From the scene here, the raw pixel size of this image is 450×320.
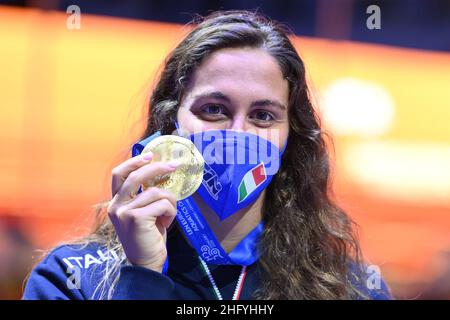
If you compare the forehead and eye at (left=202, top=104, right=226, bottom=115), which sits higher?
the forehead

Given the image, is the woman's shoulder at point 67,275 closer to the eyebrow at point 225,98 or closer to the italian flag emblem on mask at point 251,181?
the italian flag emblem on mask at point 251,181

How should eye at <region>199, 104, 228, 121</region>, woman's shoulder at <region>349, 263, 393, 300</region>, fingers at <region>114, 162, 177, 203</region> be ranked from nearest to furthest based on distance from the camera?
fingers at <region>114, 162, 177, 203</region> < eye at <region>199, 104, 228, 121</region> < woman's shoulder at <region>349, 263, 393, 300</region>

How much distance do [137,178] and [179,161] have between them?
0.14m

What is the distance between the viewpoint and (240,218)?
1.84m

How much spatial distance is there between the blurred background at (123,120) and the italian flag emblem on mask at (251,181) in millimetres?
1086

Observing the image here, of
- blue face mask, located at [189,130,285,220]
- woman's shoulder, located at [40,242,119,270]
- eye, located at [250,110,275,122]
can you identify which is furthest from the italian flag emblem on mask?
woman's shoulder, located at [40,242,119,270]

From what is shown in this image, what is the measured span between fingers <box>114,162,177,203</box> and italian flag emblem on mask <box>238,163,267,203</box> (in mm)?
328

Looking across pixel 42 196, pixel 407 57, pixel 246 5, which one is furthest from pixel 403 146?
pixel 42 196

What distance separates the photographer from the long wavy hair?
1.83 metres

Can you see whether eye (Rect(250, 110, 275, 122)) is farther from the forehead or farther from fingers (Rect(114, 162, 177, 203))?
fingers (Rect(114, 162, 177, 203))

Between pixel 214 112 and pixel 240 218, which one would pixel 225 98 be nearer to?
pixel 214 112

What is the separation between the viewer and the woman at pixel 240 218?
65.5 inches

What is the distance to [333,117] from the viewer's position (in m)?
3.25
